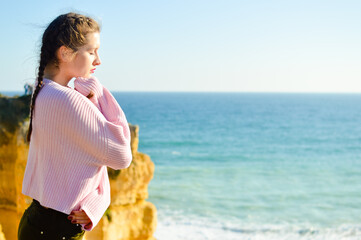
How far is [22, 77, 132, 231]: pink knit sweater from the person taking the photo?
1.76 meters

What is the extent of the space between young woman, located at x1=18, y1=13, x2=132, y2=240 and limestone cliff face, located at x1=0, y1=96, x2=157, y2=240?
4389 mm

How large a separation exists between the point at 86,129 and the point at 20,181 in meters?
5.06

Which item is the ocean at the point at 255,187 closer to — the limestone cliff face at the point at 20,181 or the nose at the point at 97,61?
the limestone cliff face at the point at 20,181

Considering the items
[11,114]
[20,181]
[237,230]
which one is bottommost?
[237,230]

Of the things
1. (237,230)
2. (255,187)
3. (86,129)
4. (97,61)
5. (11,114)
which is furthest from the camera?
(255,187)

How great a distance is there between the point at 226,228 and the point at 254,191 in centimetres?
597

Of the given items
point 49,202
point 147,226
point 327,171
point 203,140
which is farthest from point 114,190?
point 203,140

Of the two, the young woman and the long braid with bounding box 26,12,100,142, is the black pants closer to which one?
the young woman

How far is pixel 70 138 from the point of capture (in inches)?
70.5

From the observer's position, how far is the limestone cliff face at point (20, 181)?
245 inches

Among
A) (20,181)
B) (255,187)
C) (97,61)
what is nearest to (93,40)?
(97,61)

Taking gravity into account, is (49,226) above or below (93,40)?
below

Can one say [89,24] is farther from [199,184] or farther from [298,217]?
[199,184]

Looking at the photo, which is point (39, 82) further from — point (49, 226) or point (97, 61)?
point (49, 226)
